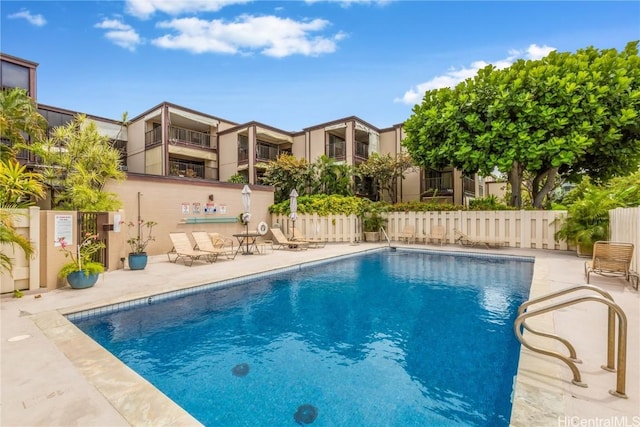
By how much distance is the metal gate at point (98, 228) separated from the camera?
8.00 metres

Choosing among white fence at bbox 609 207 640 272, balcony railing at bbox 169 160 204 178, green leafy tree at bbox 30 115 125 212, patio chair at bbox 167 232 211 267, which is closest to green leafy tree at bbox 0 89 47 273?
green leafy tree at bbox 30 115 125 212

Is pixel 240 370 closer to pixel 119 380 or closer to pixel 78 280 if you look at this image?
pixel 119 380

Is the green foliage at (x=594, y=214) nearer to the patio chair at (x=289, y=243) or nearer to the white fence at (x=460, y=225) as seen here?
the white fence at (x=460, y=225)

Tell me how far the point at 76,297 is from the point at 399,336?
20.7ft

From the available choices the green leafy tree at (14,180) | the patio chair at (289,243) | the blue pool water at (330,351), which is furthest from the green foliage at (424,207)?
the green leafy tree at (14,180)

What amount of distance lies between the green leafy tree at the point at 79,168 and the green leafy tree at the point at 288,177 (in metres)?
10.1

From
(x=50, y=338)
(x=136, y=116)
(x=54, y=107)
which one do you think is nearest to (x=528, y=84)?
(x=50, y=338)

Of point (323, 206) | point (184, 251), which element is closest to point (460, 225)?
point (323, 206)

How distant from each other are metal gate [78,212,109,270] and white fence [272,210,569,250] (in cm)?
805

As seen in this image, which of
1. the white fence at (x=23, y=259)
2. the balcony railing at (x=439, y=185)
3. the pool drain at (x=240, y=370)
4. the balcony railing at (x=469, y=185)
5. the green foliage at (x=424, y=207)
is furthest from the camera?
the balcony railing at (x=469, y=185)

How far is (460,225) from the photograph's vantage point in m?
15.5

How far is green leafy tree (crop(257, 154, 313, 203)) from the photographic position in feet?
64.1

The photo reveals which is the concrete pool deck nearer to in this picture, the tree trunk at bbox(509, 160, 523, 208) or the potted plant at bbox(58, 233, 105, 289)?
the potted plant at bbox(58, 233, 105, 289)

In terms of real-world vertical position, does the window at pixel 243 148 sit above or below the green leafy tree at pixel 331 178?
above
